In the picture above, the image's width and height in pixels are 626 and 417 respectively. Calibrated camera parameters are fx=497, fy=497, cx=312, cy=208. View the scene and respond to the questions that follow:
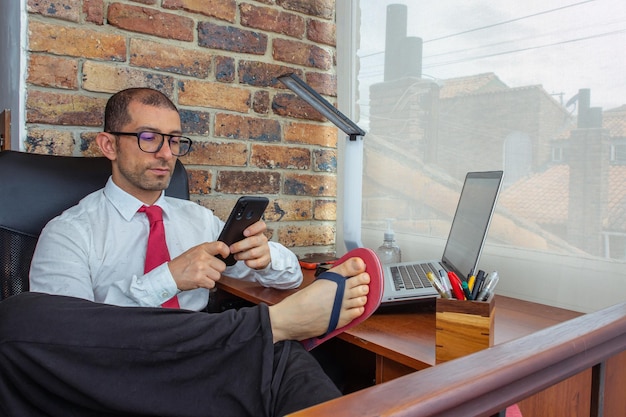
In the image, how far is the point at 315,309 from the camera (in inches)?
35.9

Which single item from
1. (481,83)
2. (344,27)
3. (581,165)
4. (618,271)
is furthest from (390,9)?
(618,271)

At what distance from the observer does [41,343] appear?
0.71 meters

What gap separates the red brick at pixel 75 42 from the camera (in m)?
1.34

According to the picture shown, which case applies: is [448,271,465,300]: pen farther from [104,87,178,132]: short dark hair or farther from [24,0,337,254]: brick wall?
[24,0,337,254]: brick wall

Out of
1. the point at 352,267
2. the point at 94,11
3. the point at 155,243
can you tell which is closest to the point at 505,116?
the point at 352,267

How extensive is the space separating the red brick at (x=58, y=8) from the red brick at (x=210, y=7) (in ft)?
0.84

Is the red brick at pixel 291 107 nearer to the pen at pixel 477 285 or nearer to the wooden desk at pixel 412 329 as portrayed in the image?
the wooden desk at pixel 412 329

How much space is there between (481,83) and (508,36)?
0.13 m

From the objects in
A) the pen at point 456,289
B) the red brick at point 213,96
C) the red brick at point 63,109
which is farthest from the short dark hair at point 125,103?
the pen at point 456,289

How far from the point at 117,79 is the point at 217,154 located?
0.37m

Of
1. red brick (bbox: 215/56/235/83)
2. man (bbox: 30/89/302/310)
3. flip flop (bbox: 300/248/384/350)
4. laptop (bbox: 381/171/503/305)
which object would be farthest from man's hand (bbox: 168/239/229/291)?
red brick (bbox: 215/56/235/83)

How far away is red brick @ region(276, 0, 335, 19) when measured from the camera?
176cm

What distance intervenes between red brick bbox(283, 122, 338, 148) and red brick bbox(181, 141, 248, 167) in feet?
0.62

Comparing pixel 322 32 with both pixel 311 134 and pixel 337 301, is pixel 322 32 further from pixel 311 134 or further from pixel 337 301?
pixel 337 301
